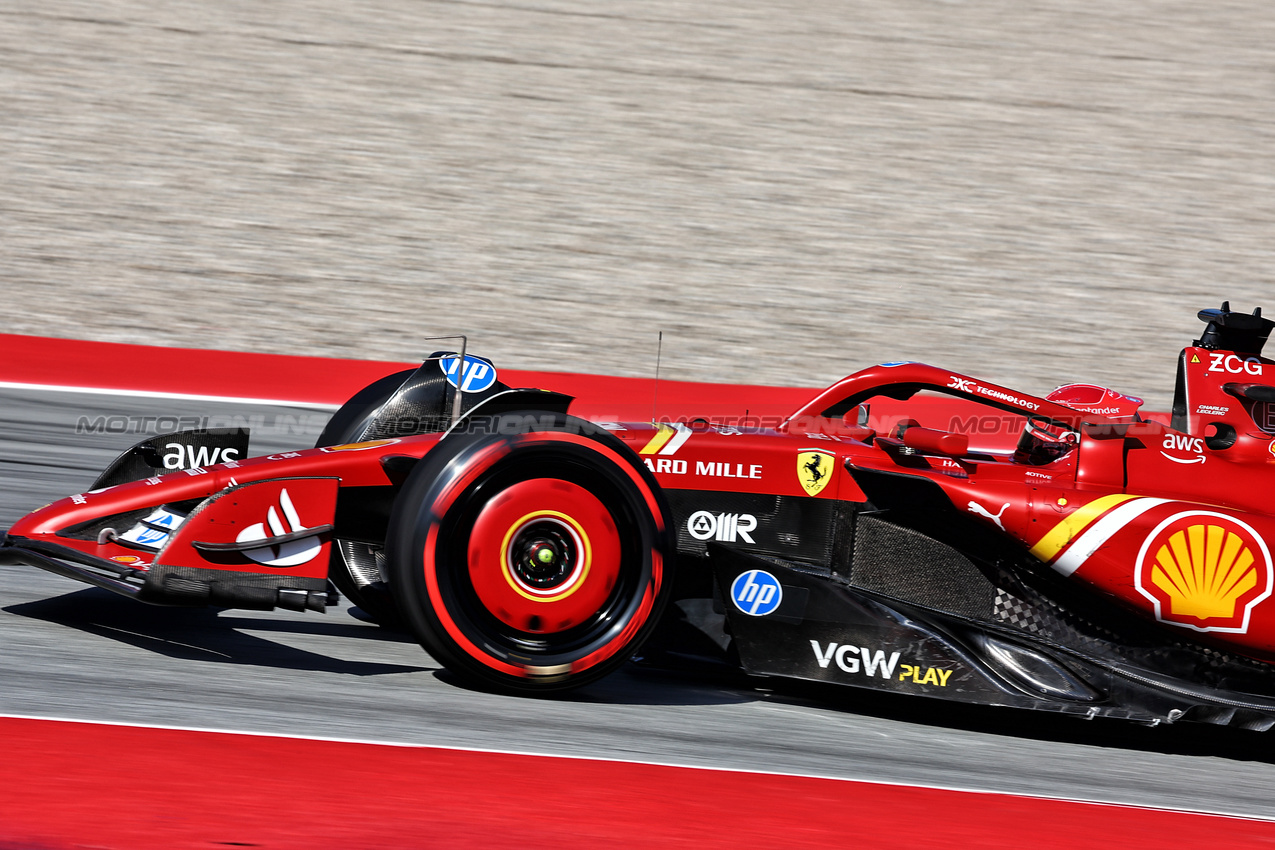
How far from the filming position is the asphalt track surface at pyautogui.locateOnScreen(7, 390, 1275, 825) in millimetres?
3516

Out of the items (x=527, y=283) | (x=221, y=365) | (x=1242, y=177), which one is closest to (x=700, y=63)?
(x=527, y=283)

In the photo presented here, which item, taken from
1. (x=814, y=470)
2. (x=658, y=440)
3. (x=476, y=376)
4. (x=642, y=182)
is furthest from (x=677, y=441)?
(x=642, y=182)

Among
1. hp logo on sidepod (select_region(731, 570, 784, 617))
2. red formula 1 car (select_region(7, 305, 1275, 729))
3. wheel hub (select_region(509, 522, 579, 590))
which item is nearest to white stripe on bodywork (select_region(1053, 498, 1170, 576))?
red formula 1 car (select_region(7, 305, 1275, 729))

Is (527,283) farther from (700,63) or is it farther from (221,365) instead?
(700,63)

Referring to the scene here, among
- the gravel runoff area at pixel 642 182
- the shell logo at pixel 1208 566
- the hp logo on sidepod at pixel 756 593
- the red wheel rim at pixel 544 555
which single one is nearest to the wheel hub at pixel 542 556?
the red wheel rim at pixel 544 555

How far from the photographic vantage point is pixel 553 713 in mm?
3744

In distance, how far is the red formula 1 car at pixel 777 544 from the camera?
3670mm

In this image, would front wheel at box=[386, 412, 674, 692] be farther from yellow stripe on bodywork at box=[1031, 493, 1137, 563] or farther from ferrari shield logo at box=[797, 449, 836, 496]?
yellow stripe on bodywork at box=[1031, 493, 1137, 563]

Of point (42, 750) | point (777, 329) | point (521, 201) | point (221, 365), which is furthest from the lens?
point (521, 201)

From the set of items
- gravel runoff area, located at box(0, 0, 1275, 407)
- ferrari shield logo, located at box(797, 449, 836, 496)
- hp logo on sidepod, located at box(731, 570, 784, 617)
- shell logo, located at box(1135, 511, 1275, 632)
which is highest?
gravel runoff area, located at box(0, 0, 1275, 407)

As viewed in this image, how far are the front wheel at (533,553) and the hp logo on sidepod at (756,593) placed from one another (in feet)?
0.91

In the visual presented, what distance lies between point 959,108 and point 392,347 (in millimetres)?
9136

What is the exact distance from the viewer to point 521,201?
45.9 ft

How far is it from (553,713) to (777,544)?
965mm
